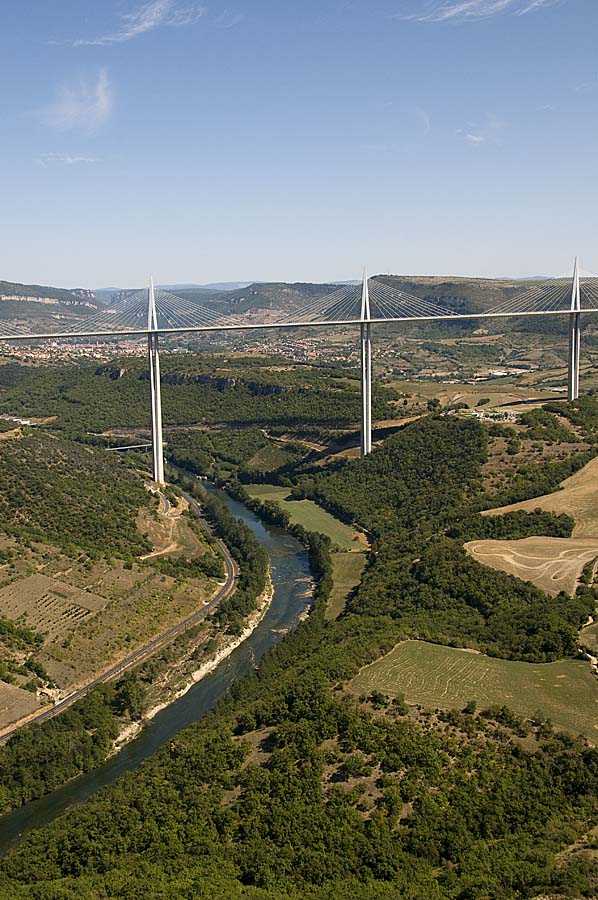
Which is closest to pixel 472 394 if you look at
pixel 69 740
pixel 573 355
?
pixel 573 355

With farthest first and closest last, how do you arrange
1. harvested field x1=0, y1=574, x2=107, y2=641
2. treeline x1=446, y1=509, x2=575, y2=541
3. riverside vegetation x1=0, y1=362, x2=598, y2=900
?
treeline x1=446, y1=509, x2=575, y2=541 < harvested field x1=0, y1=574, x2=107, y2=641 < riverside vegetation x1=0, y1=362, x2=598, y2=900

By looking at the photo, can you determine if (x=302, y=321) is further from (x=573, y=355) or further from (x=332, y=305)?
(x=573, y=355)

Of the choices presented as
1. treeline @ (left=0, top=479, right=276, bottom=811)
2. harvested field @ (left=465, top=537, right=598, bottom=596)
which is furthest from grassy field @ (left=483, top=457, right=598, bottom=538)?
treeline @ (left=0, top=479, right=276, bottom=811)

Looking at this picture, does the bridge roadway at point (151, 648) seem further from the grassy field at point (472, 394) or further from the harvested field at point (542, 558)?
the grassy field at point (472, 394)

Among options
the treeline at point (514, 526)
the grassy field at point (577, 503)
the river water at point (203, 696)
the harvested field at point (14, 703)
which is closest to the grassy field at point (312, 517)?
the river water at point (203, 696)

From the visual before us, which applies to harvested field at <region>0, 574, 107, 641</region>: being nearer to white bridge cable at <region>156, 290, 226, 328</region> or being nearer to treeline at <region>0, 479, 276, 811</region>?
treeline at <region>0, 479, 276, 811</region>

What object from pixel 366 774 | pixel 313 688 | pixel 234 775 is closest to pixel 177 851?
pixel 234 775

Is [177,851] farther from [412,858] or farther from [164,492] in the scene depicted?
[164,492]
